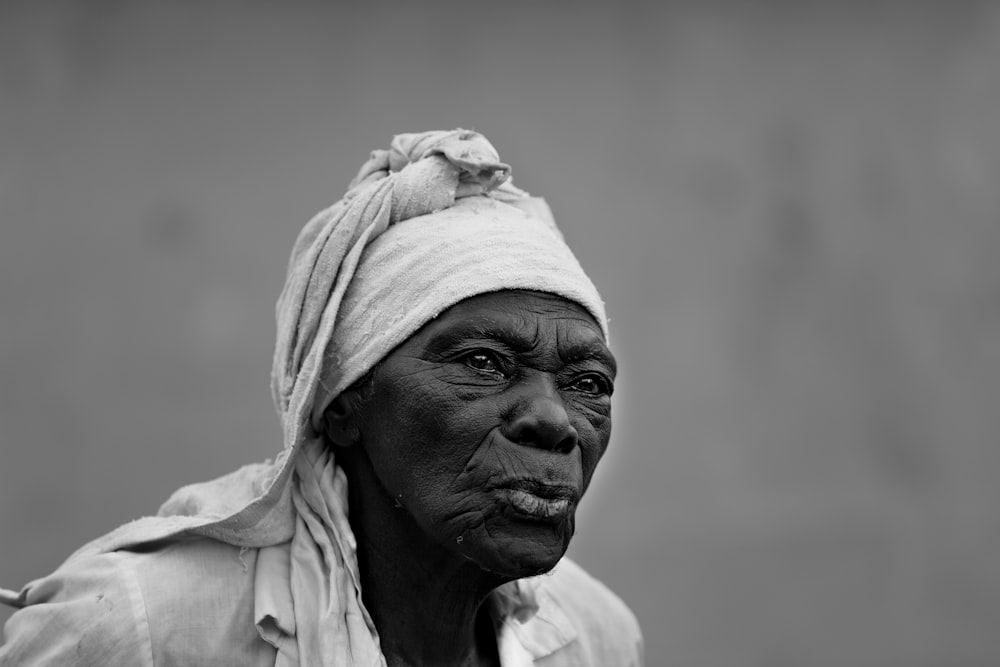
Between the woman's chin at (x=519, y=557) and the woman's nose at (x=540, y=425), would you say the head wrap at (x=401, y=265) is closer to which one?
the woman's nose at (x=540, y=425)

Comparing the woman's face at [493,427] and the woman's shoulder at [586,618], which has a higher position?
the woman's face at [493,427]

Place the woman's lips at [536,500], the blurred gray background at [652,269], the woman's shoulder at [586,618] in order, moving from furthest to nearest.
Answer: the blurred gray background at [652,269] → the woman's shoulder at [586,618] → the woman's lips at [536,500]

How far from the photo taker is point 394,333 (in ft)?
9.31

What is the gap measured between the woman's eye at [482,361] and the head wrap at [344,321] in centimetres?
11

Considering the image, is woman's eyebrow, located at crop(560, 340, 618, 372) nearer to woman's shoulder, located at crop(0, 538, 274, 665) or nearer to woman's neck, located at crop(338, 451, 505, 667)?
woman's neck, located at crop(338, 451, 505, 667)

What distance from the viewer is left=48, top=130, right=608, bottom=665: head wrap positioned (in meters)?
2.83

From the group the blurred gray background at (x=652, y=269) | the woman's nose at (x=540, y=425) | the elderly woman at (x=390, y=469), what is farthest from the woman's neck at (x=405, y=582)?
the blurred gray background at (x=652, y=269)

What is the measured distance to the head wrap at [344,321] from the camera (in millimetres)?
2834

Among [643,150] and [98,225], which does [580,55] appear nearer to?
[643,150]

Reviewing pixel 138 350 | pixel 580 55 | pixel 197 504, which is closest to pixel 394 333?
pixel 197 504

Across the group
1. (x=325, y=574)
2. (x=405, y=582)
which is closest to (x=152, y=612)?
(x=325, y=574)

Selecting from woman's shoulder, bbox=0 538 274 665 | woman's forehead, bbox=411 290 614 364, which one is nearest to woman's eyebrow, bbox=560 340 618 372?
woman's forehead, bbox=411 290 614 364

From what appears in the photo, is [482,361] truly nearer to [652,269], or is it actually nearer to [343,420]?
[343,420]

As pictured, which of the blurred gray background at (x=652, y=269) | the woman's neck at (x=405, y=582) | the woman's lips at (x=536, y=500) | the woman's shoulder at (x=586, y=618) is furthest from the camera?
the blurred gray background at (x=652, y=269)
